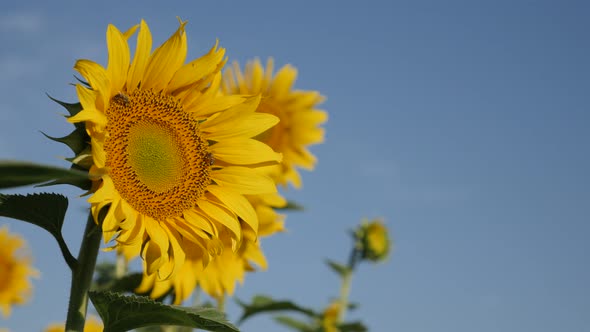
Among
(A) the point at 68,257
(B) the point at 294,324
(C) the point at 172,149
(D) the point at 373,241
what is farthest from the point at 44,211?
(D) the point at 373,241

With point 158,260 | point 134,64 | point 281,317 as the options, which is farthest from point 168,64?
point 281,317

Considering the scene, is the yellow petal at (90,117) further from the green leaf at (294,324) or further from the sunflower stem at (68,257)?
Answer: the green leaf at (294,324)

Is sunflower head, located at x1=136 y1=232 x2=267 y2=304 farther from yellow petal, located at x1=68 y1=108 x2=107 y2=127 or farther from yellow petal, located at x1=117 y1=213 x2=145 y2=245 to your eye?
yellow petal, located at x1=68 y1=108 x2=107 y2=127

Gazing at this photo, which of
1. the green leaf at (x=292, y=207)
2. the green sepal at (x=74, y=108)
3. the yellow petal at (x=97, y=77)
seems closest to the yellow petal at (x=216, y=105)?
the yellow petal at (x=97, y=77)

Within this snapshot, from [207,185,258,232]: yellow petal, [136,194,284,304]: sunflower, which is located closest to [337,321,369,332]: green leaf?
[136,194,284,304]: sunflower

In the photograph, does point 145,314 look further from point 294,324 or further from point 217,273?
point 294,324

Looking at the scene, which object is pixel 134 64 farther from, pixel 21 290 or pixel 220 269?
pixel 21 290
